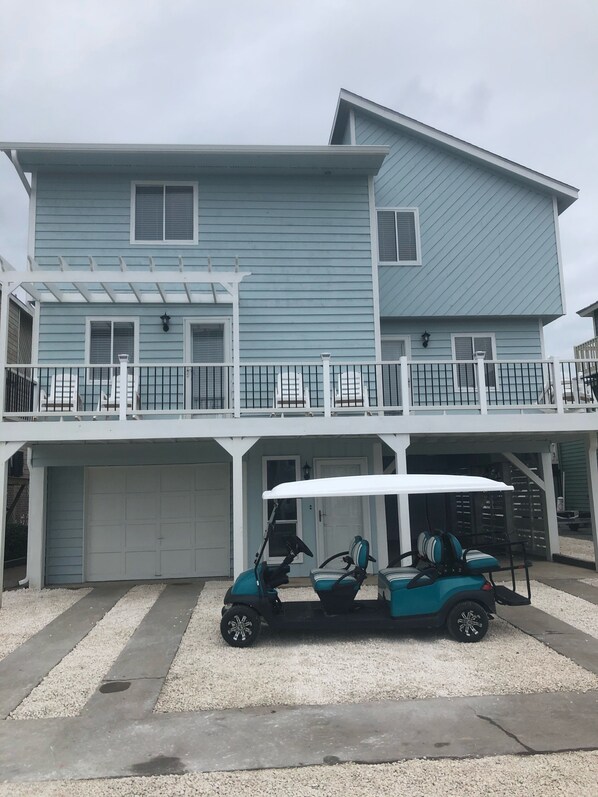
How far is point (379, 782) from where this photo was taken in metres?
3.98

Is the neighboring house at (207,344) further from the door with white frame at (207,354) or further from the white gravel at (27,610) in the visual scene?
the white gravel at (27,610)

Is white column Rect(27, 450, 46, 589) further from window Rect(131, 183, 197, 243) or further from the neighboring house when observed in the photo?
window Rect(131, 183, 197, 243)

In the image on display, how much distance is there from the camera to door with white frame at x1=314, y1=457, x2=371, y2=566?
1213 centimetres

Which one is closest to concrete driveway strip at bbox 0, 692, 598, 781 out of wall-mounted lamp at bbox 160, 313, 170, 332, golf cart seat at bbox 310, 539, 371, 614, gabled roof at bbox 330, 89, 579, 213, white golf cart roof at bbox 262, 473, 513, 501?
golf cart seat at bbox 310, 539, 371, 614

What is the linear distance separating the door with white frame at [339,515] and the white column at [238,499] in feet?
7.90

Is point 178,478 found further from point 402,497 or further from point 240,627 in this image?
point 240,627

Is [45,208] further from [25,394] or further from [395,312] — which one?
[395,312]

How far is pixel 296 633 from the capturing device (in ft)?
25.4

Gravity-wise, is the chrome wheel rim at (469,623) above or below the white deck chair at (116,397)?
below

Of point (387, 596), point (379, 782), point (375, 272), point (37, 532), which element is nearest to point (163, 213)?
point (375, 272)

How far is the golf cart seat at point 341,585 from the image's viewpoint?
7.29 m

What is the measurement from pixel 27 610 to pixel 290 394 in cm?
534

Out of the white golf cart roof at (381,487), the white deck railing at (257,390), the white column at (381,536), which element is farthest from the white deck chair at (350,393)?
the white golf cart roof at (381,487)

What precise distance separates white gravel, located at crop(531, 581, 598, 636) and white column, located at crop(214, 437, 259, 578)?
14.3 feet
